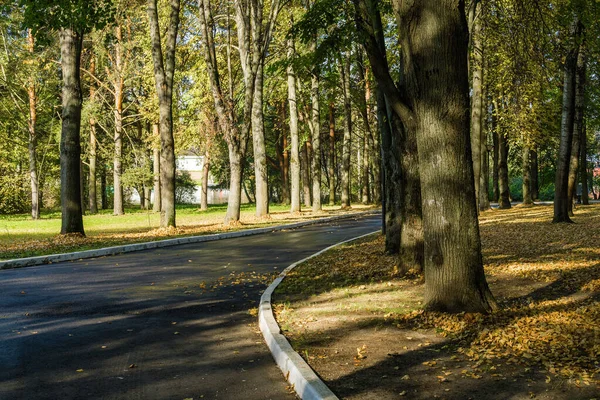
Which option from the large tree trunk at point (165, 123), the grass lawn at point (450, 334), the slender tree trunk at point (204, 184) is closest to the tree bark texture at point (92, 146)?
the slender tree trunk at point (204, 184)

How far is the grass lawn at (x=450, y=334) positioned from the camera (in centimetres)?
482

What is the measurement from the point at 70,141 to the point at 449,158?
1435 centimetres

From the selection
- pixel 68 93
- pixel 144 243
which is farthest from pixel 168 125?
pixel 144 243

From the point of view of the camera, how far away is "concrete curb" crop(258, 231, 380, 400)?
4652 millimetres

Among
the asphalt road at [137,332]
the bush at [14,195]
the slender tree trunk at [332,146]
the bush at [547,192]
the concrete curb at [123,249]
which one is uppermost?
the slender tree trunk at [332,146]

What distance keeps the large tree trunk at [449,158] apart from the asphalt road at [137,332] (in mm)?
2366

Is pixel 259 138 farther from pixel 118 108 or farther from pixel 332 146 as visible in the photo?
pixel 332 146

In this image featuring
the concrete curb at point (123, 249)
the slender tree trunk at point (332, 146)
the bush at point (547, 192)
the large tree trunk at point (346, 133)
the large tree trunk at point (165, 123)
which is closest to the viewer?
the concrete curb at point (123, 249)

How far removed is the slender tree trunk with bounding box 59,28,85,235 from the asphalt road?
5062 mm

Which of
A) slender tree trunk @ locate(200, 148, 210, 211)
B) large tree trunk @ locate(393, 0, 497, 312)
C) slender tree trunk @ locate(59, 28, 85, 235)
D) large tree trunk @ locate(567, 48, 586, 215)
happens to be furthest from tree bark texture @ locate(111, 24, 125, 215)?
large tree trunk @ locate(393, 0, 497, 312)

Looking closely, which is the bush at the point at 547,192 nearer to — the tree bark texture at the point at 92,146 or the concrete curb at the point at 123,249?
the concrete curb at the point at 123,249

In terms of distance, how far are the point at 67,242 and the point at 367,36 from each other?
11516mm

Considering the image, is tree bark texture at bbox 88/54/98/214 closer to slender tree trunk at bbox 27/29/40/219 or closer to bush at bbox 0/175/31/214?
slender tree trunk at bbox 27/29/40/219

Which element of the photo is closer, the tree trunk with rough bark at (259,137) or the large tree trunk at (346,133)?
the tree trunk with rough bark at (259,137)
